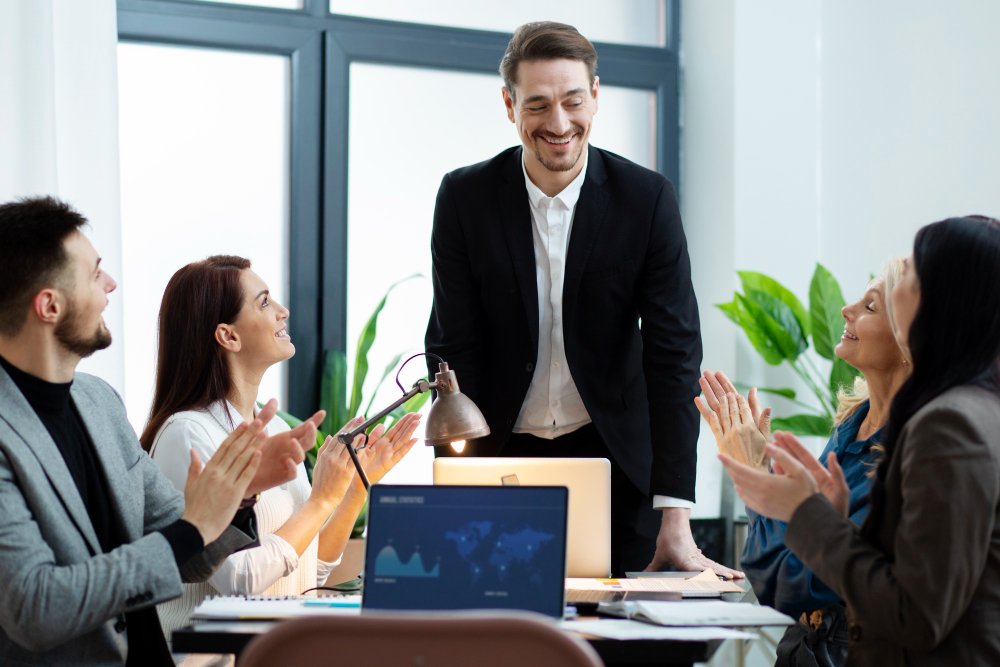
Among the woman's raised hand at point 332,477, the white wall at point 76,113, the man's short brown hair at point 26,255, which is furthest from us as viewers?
the white wall at point 76,113

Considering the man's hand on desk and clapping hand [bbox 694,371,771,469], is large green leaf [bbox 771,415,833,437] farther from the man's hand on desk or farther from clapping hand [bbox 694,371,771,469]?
clapping hand [bbox 694,371,771,469]

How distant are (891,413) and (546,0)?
3.66 meters

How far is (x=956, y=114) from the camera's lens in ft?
14.1

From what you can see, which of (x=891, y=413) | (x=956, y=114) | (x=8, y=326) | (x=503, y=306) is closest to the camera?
(x=891, y=413)

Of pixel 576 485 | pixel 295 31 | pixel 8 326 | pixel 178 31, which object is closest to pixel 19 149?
pixel 178 31

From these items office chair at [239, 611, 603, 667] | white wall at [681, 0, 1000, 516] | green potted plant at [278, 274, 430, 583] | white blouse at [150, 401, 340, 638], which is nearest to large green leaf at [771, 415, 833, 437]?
white wall at [681, 0, 1000, 516]

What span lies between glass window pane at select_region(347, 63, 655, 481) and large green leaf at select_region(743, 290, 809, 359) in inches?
51.7

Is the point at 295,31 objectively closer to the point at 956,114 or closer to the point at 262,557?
the point at 956,114

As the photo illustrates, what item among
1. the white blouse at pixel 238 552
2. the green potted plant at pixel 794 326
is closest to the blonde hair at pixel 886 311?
the white blouse at pixel 238 552

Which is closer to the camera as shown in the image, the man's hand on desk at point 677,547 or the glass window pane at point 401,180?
the man's hand on desk at point 677,547

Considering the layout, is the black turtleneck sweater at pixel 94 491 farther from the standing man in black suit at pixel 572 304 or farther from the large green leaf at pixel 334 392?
the large green leaf at pixel 334 392

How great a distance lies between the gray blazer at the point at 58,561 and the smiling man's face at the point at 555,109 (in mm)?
1417

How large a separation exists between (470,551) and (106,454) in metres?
0.73

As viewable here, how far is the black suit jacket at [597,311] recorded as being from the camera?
3086 millimetres
